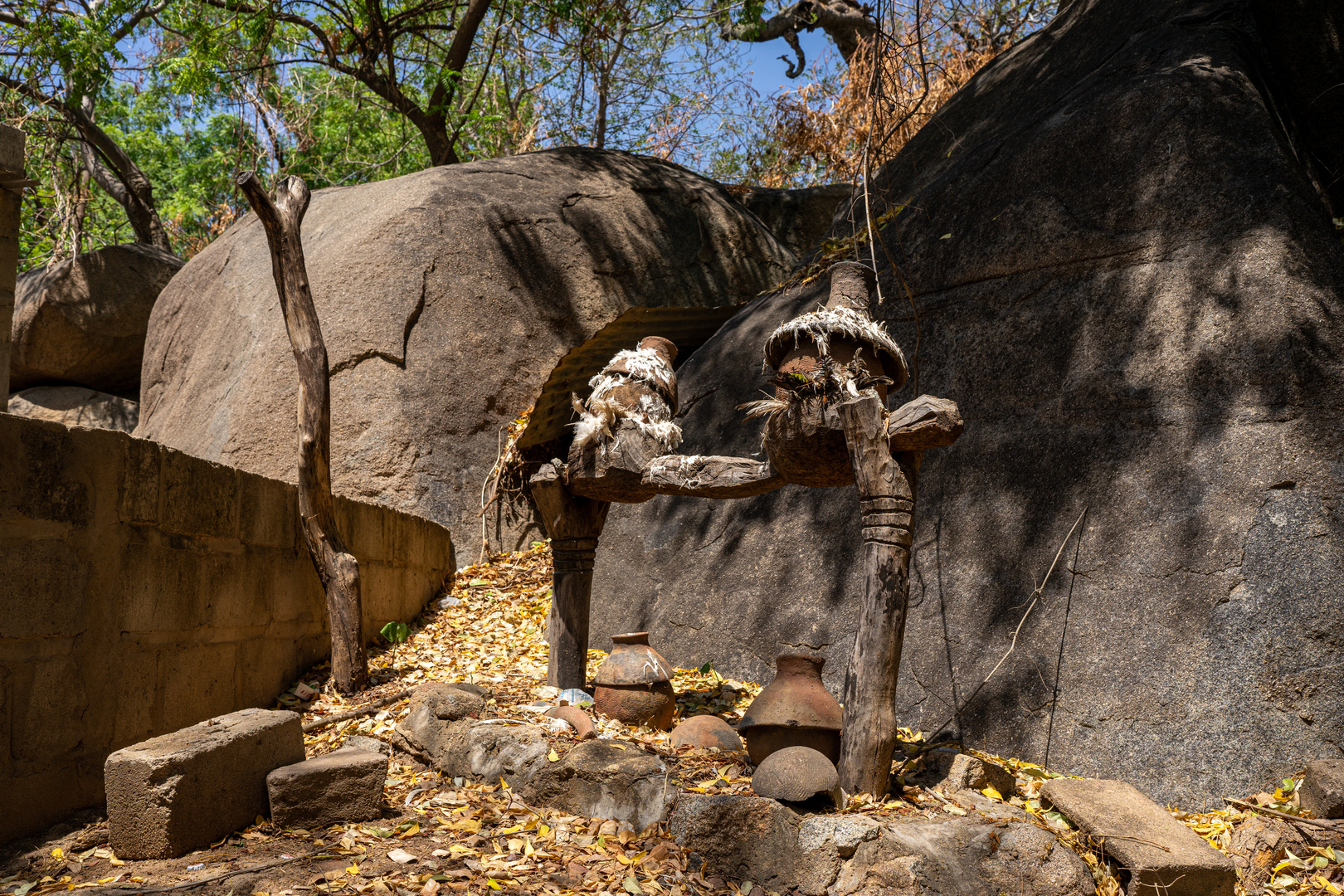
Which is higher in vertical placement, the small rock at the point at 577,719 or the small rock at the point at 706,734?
the small rock at the point at 577,719

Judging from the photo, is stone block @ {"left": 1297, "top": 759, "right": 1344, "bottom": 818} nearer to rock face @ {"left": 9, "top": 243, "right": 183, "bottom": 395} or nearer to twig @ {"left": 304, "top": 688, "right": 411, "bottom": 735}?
twig @ {"left": 304, "top": 688, "right": 411, "bottom": 735}

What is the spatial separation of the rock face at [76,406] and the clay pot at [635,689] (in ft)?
27.3

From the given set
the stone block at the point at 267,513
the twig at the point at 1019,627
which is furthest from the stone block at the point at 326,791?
the twig at the point at 1019,627

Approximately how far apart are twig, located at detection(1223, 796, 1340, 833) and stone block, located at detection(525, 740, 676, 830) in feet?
6.40

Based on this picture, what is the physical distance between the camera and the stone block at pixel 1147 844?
2377 mm

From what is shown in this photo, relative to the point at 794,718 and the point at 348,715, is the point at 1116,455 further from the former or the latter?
the point at 348,715

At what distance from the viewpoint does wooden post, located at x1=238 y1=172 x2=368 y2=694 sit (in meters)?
4.09

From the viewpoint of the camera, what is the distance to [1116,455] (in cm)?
383

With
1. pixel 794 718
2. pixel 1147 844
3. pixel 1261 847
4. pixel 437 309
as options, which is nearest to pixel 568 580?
pixel 794 718

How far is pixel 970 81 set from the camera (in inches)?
271

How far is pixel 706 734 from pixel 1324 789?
79.0 inches

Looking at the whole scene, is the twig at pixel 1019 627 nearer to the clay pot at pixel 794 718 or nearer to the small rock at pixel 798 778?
the clay pot at pixel 794 718

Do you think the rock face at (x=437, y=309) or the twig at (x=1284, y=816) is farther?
the rock face at (x=437, y=309)

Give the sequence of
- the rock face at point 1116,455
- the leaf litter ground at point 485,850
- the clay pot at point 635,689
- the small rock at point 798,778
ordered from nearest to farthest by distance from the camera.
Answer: the leaf litter ground at point 485,850
the small rock at point 798,778
the rock face at point 1116,455
the clay pot at point 635,689
